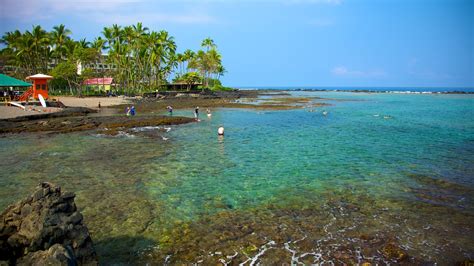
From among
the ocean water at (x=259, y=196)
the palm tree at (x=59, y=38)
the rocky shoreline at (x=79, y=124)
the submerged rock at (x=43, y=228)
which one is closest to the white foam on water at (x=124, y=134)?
the rocky shoreline at (x=79, y=124)

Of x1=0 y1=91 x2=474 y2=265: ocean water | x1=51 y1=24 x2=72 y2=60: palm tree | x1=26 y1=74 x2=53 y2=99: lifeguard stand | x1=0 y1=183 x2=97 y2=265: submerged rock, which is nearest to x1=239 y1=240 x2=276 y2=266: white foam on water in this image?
x1=0 y1=91 x2=474 y2=265: ocean water

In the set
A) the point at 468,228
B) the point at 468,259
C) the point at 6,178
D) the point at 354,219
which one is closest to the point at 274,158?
the point at 354,219

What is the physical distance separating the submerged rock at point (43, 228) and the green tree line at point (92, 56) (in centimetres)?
7008

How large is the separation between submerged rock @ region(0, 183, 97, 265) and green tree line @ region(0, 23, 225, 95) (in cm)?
7008

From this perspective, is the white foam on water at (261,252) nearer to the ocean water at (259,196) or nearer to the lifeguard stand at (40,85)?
the ocean water at (259,196)

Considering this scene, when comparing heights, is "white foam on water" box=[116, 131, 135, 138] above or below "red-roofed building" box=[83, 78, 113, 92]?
below

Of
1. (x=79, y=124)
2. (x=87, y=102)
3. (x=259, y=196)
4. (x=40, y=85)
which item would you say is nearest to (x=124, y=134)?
(x=79, y=124)

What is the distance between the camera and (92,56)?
73875 millimetres

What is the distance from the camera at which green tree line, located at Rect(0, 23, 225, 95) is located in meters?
72.2

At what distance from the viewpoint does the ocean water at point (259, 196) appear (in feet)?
28.5

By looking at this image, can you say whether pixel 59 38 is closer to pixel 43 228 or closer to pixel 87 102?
pixel 87 102

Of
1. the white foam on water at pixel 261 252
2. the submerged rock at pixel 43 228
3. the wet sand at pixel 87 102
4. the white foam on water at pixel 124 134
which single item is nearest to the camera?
the submerged rock at pixel 43 228

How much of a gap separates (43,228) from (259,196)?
7.80 metres

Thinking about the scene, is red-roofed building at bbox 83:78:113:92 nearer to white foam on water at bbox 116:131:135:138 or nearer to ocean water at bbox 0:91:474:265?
white foam on water at bbox 116:131:135:138
